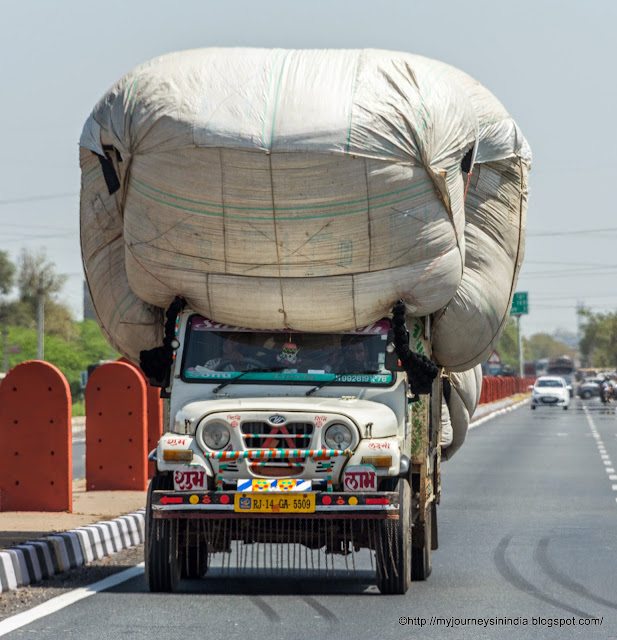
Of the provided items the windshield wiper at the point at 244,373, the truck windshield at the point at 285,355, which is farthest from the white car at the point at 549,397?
the windshield wiper at the point at 244,373

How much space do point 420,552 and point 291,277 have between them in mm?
2348

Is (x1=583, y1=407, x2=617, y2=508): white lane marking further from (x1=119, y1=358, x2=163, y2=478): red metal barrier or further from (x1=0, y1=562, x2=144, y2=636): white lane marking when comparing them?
(x1=0, y1=562, x2=144, y2=636): white lane marking

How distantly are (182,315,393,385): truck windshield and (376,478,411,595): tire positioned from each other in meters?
1.01

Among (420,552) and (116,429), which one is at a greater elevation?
(116,429)

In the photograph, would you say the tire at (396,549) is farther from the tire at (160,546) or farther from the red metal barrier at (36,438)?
the red metal barrier at (36,438)

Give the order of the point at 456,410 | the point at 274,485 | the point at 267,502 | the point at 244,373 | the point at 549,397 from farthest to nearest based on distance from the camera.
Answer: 1. the point at 549,397
2. the point at 456,410
3. the point at 244,373
4. the point at 274,485
5. the point at 267,502

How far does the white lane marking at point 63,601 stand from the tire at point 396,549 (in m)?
1.96

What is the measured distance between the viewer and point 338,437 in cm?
916

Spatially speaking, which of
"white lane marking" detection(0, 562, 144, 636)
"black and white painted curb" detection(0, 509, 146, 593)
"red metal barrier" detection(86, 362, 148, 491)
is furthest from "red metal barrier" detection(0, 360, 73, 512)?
"white lane marking" detection(0, 562, 144, 636)

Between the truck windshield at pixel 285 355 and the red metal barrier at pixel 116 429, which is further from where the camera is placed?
the red metal barrier at pixel 116 429

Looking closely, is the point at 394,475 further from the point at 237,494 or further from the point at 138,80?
the point at 138,80

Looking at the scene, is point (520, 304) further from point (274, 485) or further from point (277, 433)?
point (274, 485)

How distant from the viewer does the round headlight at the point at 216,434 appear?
9195mm

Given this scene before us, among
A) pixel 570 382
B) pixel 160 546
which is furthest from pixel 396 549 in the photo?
pixel 570 382
